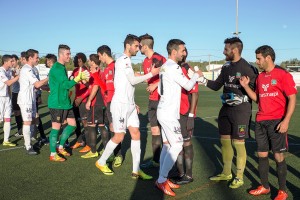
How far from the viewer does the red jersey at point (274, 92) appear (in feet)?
15.4

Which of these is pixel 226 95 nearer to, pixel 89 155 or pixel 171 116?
pixel 171 116

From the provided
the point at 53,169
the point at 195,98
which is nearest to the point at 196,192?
the point at 195,98

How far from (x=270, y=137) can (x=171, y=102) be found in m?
1.58

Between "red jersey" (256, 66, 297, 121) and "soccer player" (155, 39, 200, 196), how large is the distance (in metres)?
1.04

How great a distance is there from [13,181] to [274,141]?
14.6 ft

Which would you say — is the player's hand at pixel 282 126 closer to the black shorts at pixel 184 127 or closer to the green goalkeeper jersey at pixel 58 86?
the black shorts at pixel 184 127

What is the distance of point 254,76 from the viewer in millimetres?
5391

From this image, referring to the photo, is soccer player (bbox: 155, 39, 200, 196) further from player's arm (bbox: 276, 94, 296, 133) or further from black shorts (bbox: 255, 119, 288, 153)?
player's arm (bbox: 276, 94, 296, 133)

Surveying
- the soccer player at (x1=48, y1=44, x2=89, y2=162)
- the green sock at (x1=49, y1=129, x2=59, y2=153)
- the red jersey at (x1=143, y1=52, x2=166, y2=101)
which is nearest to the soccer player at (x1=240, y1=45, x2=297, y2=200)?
the red jersey at (x1=143, y1=52, x2=166, y2=101)

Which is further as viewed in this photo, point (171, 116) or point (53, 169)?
point (53, 169)

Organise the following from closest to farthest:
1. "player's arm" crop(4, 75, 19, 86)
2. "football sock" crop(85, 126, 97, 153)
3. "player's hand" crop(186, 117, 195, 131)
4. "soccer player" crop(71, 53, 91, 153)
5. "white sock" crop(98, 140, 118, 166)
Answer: "player's hand" crop(186, 117, 195, 131), "white sock" crop(98, 140, 118, 166), "football sock" crop(85, 126, 97, 153), "soccer player" crop(71, 53, 91, 153), "player's arm" crop(4, 75, 19, 86)

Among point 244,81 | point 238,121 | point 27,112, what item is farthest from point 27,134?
point 244,81

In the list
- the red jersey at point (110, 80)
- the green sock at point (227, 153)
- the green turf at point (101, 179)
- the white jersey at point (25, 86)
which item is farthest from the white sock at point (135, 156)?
the white jersey at point (25, 86)

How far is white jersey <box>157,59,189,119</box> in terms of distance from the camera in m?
4.96
